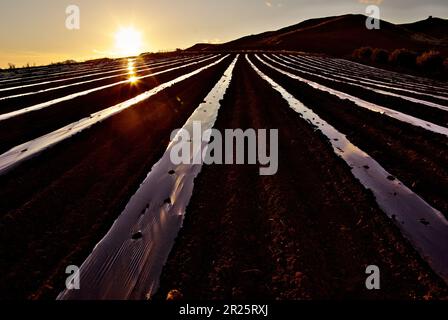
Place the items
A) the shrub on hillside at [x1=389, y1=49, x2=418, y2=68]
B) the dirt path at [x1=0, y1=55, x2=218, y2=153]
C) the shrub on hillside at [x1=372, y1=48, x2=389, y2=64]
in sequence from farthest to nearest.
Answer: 1. the shrub on hillside at [x1=372, y1=48, x2=389, y2=64]
2. the shrub on hillside at [x1=389, y1=49, x2=418, y2=68]
3. the dirt path at [x1=0, y1=55, x2=218, y2=153]

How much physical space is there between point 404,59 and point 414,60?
593 mm

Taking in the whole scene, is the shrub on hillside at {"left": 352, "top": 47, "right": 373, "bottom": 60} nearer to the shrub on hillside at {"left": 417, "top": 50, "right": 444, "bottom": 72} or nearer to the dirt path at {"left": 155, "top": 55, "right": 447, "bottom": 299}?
the shrub on hillside at {"left": 417, "top": 50, "right": 444, "bottom": 72}

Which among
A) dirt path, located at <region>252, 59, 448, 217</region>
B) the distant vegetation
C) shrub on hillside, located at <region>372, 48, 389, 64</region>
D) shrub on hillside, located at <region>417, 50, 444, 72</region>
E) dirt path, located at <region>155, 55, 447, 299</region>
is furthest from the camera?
shrub on hillside, located at <region>372, 48, 389, 64</region>

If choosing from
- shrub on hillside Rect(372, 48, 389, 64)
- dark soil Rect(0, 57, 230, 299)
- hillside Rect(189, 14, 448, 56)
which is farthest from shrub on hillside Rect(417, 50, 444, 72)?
hillside Rect(189, 14, 448, 56)

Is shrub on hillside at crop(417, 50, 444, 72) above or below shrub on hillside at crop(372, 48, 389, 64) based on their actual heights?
below

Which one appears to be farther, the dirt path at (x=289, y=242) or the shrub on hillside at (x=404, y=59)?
the shrub on hillside at (x=404, y=59)

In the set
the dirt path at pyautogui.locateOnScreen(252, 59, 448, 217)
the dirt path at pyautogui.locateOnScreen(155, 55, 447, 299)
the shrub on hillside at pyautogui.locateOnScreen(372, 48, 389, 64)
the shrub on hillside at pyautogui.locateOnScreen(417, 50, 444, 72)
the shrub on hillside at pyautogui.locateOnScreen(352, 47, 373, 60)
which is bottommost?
the dirt path at pyautogui.locateOnScreen(155, 55, 447, 299)

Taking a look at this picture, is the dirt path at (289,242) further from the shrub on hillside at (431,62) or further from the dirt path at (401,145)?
the shrub on hillside at (431,62)

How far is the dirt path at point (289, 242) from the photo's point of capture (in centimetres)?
188

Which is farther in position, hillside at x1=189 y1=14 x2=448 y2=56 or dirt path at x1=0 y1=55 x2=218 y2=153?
hillside at x1=189 y1=14 x2=448 y2=56

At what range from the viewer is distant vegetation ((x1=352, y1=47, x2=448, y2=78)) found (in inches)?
571

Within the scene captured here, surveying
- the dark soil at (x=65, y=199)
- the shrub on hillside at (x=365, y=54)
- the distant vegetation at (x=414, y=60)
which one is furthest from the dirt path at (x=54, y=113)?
the shrub on hillside at (x=365, y=54)
